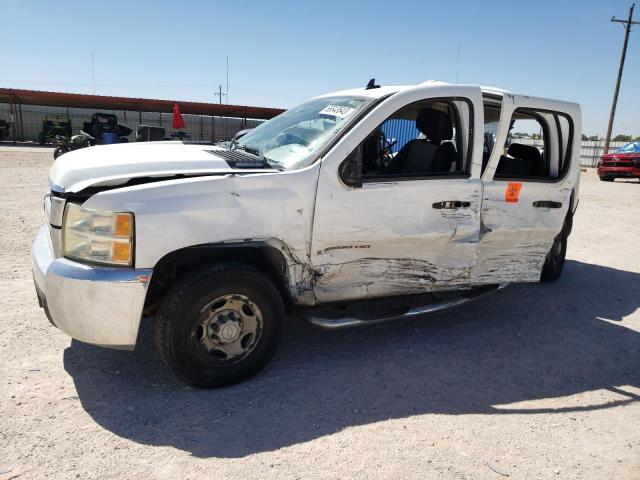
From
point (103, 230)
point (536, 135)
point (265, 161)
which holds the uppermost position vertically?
point (536, 135)

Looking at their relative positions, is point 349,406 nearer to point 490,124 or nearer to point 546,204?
point 546,204

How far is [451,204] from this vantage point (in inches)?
148

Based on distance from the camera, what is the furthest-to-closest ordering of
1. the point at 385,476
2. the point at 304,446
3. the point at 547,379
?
the point at 547,379
the point at 304,446
the point at 385,476

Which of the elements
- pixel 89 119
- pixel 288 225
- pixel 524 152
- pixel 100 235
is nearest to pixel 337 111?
pixel 288 225

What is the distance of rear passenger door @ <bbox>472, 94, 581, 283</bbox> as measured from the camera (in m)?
4.01

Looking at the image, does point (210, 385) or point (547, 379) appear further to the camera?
point (547, 379)

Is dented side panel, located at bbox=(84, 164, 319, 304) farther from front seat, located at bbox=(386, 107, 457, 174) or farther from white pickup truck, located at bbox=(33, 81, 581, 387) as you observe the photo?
front seat, located at bbox=(386, 107, 457, 174)

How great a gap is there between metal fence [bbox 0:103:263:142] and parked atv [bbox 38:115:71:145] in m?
1.34

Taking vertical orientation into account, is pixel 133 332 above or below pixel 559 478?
above

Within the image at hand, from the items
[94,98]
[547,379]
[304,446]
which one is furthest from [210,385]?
[94,98]

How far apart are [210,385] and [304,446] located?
2.55ft

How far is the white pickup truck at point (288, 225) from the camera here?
282cm

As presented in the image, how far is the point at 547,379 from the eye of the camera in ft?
11.8

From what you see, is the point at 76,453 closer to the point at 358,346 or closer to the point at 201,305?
the point at 201,305
